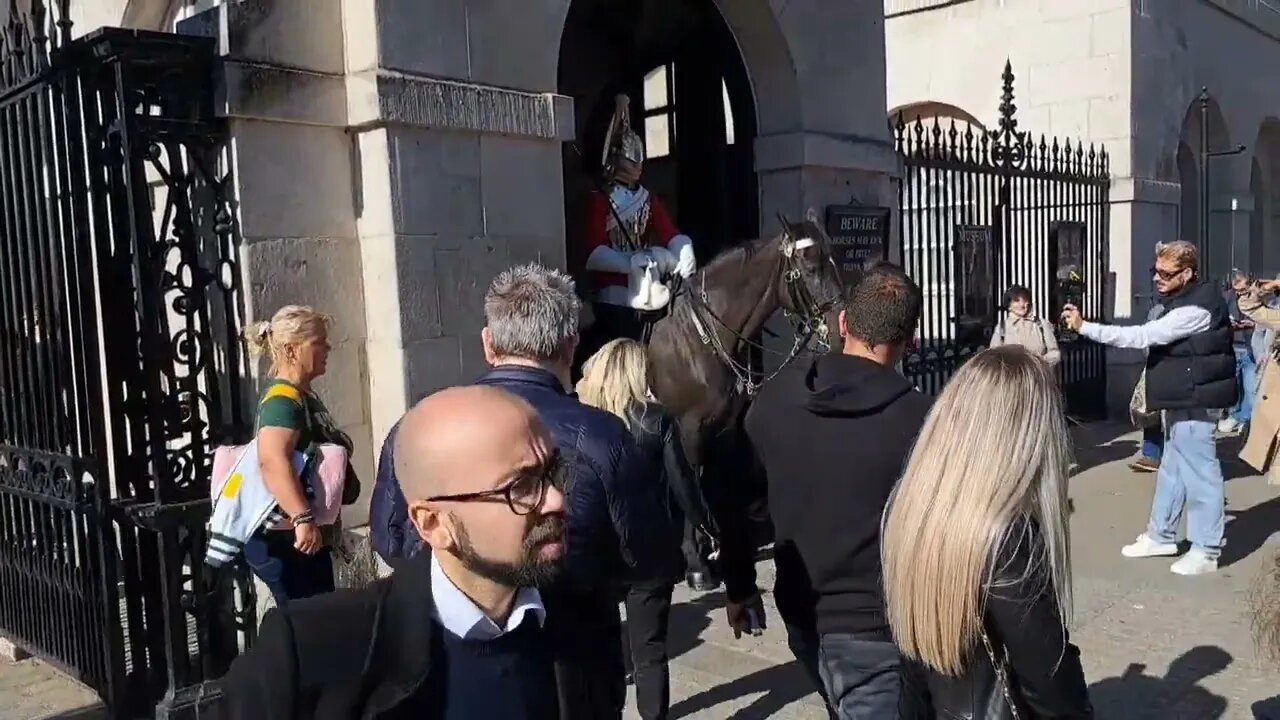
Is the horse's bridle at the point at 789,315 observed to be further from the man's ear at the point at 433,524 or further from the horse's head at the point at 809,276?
the man's ear at the point at 433,524

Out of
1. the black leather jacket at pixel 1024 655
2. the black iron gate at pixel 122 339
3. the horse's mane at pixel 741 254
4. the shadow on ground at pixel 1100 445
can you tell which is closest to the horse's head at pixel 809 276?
the horse's mane at pixel 741 254

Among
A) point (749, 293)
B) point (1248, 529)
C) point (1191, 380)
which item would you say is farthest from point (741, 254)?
point (1248, 529)

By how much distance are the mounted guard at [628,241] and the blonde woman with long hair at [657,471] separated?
1.90 m

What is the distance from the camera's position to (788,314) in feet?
19.1

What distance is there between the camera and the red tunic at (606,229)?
643 centimetres

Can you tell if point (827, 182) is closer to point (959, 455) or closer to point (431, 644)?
point (959, 455)

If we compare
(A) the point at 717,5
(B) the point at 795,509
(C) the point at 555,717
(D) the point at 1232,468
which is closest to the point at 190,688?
(B) the point at 795,509

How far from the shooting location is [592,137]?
7.83 metres

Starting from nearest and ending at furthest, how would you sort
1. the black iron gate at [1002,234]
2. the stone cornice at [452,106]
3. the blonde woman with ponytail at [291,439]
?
the blonde woman with ponytail at [291,439], the stone cornice at [452,106], the black iron gate at [1002,234]

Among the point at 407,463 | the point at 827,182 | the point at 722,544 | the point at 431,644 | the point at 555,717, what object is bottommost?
the point at 722,544

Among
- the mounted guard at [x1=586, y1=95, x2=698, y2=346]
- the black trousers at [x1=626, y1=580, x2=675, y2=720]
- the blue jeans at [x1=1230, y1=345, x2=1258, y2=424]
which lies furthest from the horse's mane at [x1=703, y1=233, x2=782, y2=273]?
the blue jeans at [x1=1230, y1=345, x2=1258, y2=424]

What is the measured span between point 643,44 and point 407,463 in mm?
6784

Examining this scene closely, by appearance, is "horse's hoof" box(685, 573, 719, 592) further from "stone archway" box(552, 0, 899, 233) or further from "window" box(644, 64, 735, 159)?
"window" box(644, 64, 735, 159)

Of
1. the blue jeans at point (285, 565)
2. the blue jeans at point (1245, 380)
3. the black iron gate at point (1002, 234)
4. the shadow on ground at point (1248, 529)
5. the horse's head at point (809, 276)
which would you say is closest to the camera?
the blue jeans at point (285, 565)
